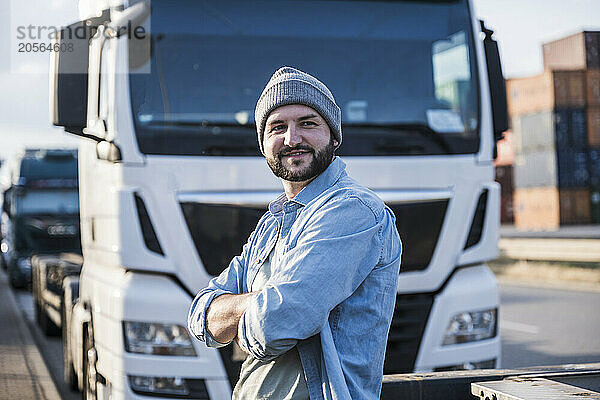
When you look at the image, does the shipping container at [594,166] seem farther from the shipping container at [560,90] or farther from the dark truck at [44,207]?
the dark truck at [44,207]

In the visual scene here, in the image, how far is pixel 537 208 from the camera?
150 ft

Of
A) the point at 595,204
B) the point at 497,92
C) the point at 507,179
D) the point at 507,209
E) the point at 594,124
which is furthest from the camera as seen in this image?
the point at 507,209

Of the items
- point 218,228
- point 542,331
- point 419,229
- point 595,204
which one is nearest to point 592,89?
point 595,204

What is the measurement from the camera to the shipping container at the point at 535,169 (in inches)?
1697

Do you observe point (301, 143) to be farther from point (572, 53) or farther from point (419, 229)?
point (572, 53)

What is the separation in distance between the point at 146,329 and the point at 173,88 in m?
1.24

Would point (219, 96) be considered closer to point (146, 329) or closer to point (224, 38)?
point (224, 38)

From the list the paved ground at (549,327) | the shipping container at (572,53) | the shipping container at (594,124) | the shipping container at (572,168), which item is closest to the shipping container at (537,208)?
the shipping container at (572,168)

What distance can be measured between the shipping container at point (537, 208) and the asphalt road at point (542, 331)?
29847 millimetres

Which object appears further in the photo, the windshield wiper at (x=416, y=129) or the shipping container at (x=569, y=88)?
the shipping container at (x=569, y=88)

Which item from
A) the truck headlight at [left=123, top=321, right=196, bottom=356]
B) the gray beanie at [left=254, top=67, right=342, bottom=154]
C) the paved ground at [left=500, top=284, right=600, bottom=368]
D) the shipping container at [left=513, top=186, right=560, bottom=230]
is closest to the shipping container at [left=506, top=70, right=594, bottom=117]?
the shipping container at [left=513, top=186, right=560, bottom=230]

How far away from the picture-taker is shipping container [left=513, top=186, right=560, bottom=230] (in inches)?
1742

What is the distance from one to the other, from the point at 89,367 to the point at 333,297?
144 inches

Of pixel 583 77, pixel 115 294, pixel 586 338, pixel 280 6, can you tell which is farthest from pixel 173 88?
pixel 583 77
